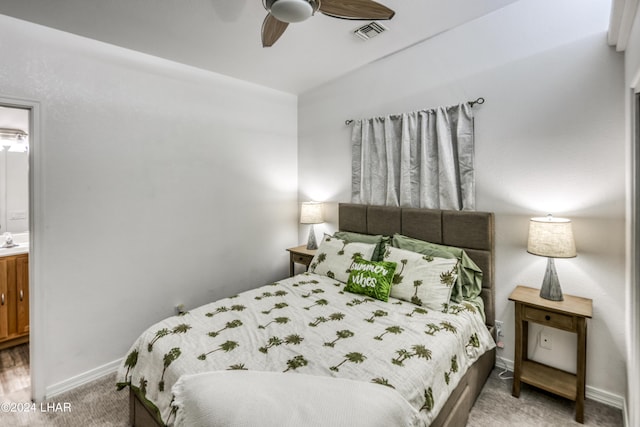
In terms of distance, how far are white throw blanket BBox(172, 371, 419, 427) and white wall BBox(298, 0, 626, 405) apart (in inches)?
66.0

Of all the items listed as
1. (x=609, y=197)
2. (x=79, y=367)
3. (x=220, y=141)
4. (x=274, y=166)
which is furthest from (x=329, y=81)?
(x=79, y=367)

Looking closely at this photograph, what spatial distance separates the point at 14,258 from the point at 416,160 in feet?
12.9

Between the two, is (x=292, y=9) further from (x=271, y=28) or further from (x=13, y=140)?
(x=13, y=140)

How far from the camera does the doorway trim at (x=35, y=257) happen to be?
6.98ft

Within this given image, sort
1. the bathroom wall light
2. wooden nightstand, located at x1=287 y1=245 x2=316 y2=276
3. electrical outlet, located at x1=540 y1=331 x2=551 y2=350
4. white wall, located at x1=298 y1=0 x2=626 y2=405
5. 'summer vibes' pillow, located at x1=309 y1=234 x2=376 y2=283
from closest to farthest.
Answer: white wall, located at x1=298 y1=0 x2=626 y2=405 < electrical outlet, located at x1=540 y1=331 x2=551 y2=350 < 'summer vibes' pillow, located at x1=309 y1=234 x2=376 y2=283 < the bathroom wall light < wooden nightstand, located at x1=287 y1=245 x2=316 y2=276

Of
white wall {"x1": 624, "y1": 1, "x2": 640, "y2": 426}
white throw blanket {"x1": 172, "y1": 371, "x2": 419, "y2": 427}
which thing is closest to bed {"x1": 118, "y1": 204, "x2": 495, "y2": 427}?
white throw blanket {"x1": 172, "y1": 371, "x2": 419, "y2": 427}

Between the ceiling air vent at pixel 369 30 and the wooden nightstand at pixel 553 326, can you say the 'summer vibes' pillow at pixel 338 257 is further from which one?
the ceiling air vent at pixel 369 30

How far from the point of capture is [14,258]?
9.20 ft

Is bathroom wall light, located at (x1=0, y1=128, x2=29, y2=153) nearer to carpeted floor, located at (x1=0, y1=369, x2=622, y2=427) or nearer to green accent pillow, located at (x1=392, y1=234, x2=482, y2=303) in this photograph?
carpeted floor, located at (x1=0, y1=369, x2=622, y2=427)

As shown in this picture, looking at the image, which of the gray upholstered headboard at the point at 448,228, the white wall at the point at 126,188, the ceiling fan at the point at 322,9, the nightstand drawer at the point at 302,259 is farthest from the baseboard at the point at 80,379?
the ceiling fan at the point at 322,9

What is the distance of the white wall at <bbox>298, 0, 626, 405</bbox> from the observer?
1932 millimetres

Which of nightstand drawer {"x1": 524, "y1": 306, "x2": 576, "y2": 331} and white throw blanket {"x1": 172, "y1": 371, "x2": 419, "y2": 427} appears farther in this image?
nightstand drawer {"x1": 524, "y1": 306, "x2": 576, "y2": 331}

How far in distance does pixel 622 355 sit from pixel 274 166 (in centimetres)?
351

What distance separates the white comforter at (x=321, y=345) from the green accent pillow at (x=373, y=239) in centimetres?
56
